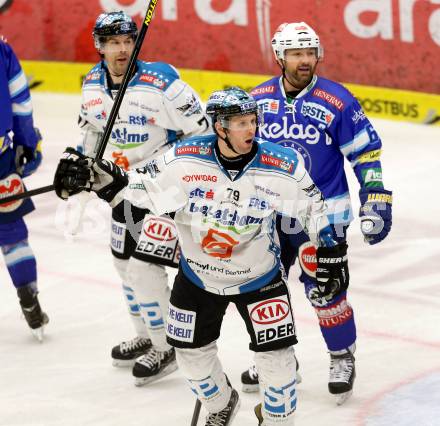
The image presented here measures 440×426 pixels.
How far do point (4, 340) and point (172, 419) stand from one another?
1.61 m

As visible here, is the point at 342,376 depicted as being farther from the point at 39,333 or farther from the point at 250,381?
the point at 39,333

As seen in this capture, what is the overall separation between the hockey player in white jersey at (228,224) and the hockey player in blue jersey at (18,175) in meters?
1.84

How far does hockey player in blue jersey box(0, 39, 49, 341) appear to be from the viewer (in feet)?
21.6

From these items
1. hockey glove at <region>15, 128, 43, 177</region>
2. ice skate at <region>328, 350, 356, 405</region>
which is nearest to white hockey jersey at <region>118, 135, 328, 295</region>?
ice skate at <region>328, 350, 356, 405</region>

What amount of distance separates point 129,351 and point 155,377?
309 mm

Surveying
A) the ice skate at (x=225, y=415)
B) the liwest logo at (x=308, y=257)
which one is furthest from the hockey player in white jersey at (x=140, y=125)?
the ice skate at (x=225, y=415)

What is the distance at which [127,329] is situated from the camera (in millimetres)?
6879

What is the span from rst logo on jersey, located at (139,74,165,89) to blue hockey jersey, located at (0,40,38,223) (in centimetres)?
90

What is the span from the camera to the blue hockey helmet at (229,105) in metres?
4.68

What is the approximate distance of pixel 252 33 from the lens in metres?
11.6

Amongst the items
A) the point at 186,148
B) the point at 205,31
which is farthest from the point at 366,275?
the point at 205,31

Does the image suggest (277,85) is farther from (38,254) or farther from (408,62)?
(408,62)

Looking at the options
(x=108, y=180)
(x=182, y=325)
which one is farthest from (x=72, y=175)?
(x=182, y=325)

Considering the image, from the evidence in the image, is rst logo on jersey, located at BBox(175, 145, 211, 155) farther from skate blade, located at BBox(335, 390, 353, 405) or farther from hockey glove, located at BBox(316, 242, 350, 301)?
skate blade, located at BBox(335, 390, 353, 405)
